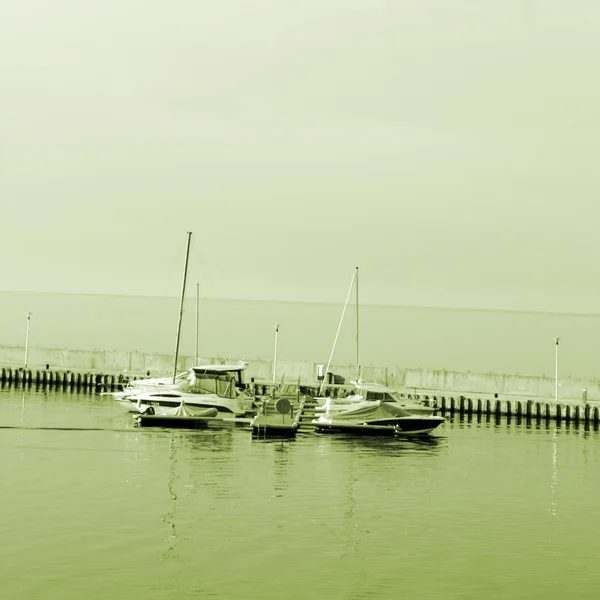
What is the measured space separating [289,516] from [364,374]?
1775 inches

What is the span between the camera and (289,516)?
38125 millimetres

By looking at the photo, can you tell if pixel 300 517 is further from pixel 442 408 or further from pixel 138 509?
pixel 442 408

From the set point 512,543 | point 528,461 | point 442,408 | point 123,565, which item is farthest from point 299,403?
point 123,565

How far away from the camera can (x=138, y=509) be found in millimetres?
38219

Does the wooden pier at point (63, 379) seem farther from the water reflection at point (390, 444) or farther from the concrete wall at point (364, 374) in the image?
the water reflection at point (390, 444)

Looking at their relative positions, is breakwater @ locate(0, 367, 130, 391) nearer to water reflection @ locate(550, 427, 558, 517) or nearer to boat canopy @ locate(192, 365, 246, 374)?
boat canopy @ locate(192, 365, 246, 374)

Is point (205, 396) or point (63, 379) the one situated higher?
point (63, 379)

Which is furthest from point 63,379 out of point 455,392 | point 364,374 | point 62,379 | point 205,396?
point 455,392

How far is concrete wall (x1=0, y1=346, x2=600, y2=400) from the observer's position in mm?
78938

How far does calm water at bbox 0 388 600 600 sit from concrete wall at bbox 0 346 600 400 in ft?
57.1

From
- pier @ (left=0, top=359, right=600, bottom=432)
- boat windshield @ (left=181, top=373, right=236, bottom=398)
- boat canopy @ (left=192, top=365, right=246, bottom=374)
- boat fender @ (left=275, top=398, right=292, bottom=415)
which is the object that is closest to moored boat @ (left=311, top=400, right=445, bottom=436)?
boat fender @ (left=275, top=398, right=292, bottom=415)

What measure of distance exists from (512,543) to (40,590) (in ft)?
57.0

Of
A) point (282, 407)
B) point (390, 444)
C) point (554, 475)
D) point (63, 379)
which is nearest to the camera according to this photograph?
point (554, 475)

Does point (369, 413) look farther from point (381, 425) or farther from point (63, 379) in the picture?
point (63, 379)
